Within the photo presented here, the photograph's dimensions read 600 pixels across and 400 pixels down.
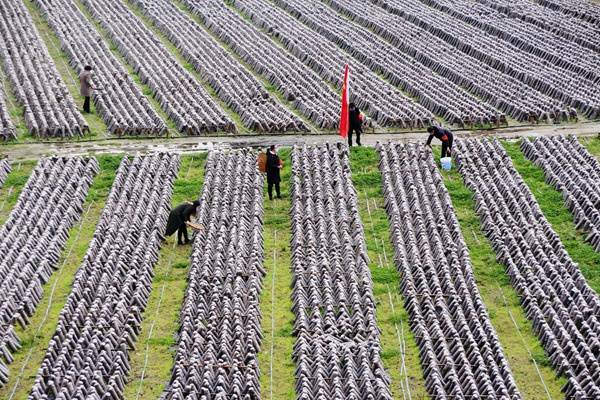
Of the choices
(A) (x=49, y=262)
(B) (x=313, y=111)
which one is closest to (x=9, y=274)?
(A) (x=49, y=262)

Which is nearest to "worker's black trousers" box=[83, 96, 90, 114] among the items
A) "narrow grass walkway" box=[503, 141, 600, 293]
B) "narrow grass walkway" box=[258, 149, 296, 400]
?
"narrow grass walkway" box=[258, 149, 296, 400]

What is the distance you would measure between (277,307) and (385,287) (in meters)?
2.53

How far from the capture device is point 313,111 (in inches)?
1446

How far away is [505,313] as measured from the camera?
75.5 ft

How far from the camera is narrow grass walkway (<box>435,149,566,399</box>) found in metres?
20.5

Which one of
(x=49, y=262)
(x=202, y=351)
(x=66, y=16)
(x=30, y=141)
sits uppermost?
(x=202, y=351)

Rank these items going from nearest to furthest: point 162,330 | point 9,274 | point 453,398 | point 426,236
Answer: point 453,398 → point 162,330 → point 9,274 → point 426,236

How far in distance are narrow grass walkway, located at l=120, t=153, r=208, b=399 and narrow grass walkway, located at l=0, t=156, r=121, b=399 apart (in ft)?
6.30

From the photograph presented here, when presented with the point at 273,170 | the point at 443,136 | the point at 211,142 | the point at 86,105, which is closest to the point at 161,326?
the point at 273,170

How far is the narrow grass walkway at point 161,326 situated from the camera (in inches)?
812

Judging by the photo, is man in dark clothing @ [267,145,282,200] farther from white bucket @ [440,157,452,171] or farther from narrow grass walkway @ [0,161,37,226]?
narrow grass walkway @ [0,161,37,226]

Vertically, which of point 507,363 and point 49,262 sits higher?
point 507,363

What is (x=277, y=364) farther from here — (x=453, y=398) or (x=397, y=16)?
(x=397, y=16)

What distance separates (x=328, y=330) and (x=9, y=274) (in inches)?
A: 293
